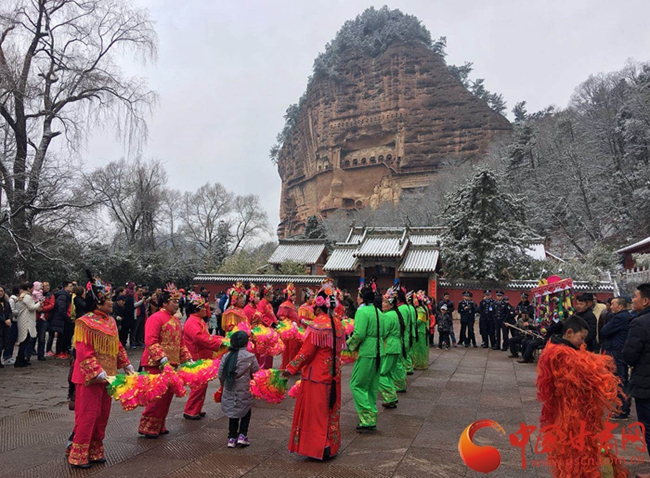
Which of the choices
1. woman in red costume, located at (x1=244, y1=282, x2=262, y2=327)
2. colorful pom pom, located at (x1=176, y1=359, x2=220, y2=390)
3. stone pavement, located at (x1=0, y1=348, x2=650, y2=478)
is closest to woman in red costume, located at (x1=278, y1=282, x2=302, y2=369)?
woman in red costume, located at (x1=244, y1=282, x2=262, y2=327)

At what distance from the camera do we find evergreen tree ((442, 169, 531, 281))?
24.4 metres

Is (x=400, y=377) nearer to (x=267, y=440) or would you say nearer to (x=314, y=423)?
(x=267, y=440)

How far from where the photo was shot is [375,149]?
68.4 m

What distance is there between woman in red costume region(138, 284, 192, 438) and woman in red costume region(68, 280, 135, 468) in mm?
527

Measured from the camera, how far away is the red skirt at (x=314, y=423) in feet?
15.3

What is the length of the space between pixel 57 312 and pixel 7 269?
7.78m

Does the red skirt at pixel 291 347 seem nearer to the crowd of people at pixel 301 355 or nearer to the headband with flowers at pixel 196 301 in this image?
the crowd of people at pixel 301 355

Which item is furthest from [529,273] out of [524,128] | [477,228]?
[524,128]

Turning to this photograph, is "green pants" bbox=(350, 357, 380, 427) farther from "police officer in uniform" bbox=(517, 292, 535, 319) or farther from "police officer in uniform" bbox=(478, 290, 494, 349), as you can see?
"police officer in uniform" bbox=(478, 290, 494, 349)

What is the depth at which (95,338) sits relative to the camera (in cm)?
457

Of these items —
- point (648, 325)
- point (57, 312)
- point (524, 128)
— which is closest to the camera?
point (648, 325)

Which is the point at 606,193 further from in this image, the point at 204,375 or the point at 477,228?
the point at 204,375

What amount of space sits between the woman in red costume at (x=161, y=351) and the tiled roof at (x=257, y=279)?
21.2 m

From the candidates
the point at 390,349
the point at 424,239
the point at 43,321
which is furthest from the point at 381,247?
the point at 390,349
